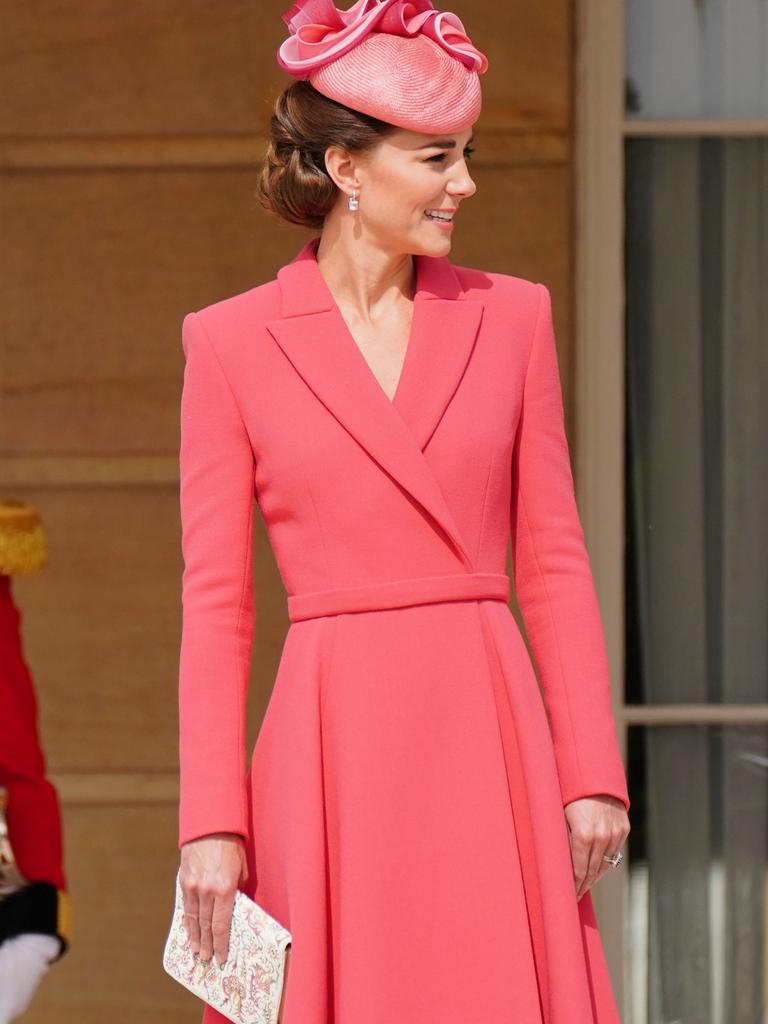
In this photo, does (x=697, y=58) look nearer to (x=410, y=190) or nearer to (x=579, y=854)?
(x=410, y=190)

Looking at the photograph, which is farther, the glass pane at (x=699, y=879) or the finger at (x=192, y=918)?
the glass pane at (x=699, y=879)

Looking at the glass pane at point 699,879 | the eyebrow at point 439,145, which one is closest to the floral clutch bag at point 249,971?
the eyebrow at point 439,145

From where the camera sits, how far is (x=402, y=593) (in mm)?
2396

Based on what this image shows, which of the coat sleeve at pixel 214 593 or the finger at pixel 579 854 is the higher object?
the coat sleeve at pixel 214 593

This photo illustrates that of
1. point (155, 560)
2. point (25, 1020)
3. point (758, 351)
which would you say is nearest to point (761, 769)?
point (758, 351)

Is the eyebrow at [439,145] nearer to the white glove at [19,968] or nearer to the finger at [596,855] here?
the finger at [596,855]

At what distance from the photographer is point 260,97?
13.7ft

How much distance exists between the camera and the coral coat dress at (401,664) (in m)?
2.34

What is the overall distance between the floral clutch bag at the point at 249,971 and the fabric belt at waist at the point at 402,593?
15.2 inches

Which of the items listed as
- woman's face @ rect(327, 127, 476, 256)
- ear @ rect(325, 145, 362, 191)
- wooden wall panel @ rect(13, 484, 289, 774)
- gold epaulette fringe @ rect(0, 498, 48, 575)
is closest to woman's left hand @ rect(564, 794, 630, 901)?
woman's face @ rect(327, 127, 476, 256)

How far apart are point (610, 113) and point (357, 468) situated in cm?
197

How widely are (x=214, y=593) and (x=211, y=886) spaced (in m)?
0.37

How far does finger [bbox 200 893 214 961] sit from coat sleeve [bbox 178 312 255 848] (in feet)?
0.27

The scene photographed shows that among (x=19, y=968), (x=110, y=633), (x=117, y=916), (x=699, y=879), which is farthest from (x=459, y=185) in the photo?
(x=117, y=916)
